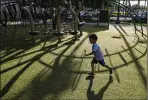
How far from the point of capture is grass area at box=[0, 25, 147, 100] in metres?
5.73

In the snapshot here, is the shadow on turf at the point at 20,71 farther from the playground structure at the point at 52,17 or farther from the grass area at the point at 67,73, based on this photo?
the playground structure at the point at 52,17

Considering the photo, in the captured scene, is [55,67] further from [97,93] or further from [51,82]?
[97,93]

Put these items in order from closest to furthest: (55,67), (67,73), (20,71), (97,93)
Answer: (97,93) < (67,73) < (20,71) < (55,67)

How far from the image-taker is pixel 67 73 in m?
7.29

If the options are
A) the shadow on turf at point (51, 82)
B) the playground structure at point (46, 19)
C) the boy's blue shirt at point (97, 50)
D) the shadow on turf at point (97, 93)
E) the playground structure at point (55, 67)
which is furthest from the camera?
the playground structure at point (46, 19)

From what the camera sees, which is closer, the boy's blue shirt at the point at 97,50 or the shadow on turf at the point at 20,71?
the shadow on turf at the point at 20,71

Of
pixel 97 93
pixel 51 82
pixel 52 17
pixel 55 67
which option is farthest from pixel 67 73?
pixel 52 17

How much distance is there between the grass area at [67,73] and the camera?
573cm

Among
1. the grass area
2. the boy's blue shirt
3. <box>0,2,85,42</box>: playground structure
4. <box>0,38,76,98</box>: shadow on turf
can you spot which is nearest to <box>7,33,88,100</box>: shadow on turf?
the grass area

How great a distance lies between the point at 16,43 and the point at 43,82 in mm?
6220

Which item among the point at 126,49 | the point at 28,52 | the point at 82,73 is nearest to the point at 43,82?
the point at 82,73

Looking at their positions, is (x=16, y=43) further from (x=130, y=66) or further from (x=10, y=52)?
(x=130, y=66)

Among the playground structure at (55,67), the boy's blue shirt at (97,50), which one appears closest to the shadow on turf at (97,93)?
the playground structure at (55,67)

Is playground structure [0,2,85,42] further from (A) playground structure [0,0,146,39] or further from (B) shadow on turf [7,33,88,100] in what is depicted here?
(B) shadow on turf [7,33,88,100]
